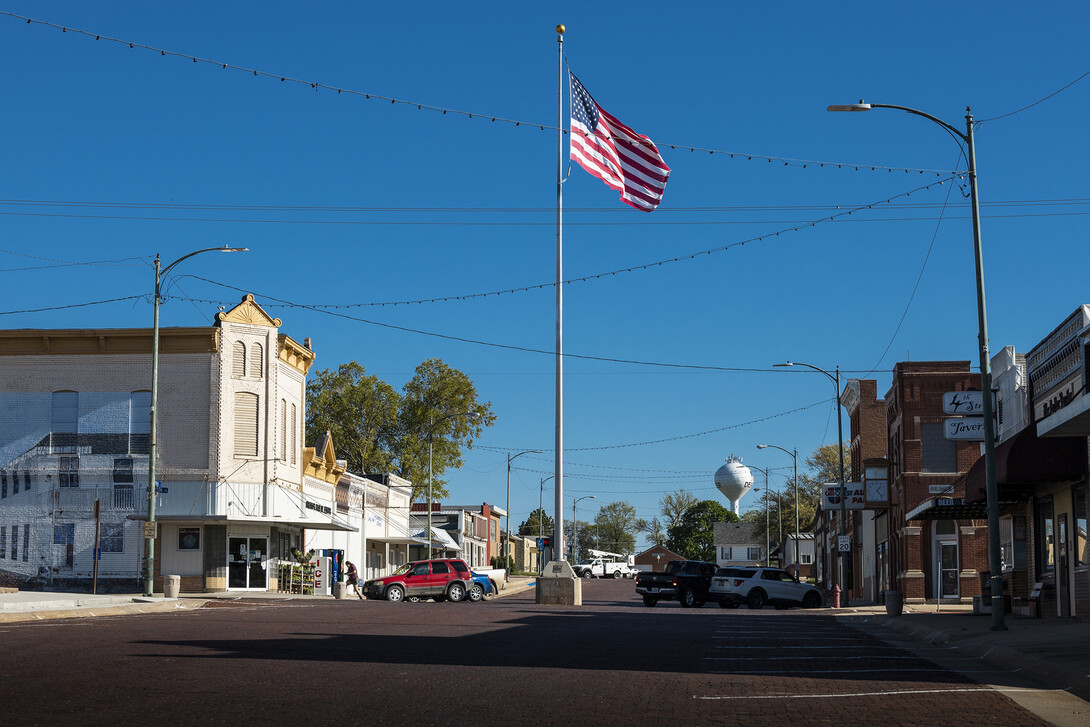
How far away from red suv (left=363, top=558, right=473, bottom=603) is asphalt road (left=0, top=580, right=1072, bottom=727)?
21908 mm

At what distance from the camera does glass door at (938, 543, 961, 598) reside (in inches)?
1880

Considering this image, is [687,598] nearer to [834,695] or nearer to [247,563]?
[247,563]

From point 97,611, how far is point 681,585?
23.3 meters

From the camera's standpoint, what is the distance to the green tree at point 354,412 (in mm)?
72438

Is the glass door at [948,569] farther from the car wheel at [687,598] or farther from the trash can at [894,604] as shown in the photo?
the trash can at [894,604]

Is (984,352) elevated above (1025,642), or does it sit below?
above

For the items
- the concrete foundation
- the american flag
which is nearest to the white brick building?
the concrete foundation

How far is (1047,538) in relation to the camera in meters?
29.2

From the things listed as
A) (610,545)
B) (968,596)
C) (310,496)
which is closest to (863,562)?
(968,596)

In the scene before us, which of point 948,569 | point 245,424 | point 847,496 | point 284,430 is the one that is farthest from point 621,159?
point 847,496

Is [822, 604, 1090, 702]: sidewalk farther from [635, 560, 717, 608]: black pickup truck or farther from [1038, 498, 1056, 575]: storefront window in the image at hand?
[635, 560, 717, 608]: black pickup truck

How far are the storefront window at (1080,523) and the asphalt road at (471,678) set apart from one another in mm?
5981

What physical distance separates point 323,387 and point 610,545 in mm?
117798

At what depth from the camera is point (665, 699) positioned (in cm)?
1155
